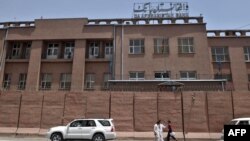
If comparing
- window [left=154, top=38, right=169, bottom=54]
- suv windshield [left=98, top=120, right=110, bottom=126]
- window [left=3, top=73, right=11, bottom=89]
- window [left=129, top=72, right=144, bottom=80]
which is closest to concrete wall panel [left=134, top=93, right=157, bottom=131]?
suv windshield [left=98, top=120, right=110, bottom=126]

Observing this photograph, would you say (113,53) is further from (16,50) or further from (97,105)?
(16,50)

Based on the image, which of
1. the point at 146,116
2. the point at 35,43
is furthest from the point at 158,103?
the point at 35,43

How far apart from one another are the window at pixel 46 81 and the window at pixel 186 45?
50.4 ft

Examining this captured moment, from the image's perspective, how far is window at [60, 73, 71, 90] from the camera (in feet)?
96.3

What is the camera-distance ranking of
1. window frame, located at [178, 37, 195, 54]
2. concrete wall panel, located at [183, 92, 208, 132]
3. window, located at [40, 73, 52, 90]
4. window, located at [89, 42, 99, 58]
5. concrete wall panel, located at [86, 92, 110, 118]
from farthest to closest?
window, located at [89, 42, 99, 58]
window, located at [40, 73, 52, 90]
window frame, located at [178, 37, 195, 54]
concrete wall panel, located at [86, 92, 110, 118]
concrete wall panel, located at [183, 92, 208, 132]

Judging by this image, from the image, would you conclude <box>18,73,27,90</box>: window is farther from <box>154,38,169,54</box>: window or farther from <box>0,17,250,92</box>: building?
<box>154,38,169,54</box>: window

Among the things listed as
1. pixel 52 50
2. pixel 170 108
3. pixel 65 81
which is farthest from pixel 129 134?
pixel 52 50

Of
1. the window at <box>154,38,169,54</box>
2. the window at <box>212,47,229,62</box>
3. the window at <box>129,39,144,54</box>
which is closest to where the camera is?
the window at <box>154,38,169,54</box>

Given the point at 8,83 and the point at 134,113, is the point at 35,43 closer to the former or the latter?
the point at 8,83

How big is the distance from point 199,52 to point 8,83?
22.3 m

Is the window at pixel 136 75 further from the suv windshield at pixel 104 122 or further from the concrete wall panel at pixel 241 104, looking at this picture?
the suv windshield at pixel 104 122

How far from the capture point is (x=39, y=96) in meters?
23.2

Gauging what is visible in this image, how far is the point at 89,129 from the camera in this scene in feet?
56.0

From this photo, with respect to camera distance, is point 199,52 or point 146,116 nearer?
point 146,116
